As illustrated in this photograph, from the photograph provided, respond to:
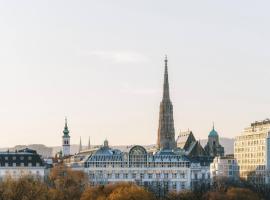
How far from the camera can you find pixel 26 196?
137625 millimetres

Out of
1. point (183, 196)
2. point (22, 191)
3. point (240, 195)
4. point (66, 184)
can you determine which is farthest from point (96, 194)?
point (66, 184)

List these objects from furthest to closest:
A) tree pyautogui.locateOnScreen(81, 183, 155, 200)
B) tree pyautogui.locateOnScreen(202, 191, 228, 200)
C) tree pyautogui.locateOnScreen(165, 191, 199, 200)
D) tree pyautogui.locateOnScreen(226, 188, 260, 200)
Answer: tree pyautogui.locateOnScreen(165, 191, 199, 200), tree pyautogui.locateOnScreen(202, 191, 228, 200), tree pyautogui.locateOnScreen(226, 188, 260, 200), tree pyautogui.locateOnScreen(81, 183, 155, 200)

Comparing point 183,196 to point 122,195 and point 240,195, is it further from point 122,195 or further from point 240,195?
point 122,195

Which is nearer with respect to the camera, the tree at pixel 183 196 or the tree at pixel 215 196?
the tree at pixel 215 196

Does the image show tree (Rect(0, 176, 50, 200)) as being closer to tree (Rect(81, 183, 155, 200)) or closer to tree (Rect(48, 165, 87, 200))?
tree (Rect(48, 165, 87, 200))

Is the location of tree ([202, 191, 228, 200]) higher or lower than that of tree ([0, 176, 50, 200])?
lower

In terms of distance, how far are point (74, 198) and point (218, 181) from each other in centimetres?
5717

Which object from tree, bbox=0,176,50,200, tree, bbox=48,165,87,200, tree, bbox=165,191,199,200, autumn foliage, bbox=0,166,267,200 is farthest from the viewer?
tree, bbox=165,191,199,200

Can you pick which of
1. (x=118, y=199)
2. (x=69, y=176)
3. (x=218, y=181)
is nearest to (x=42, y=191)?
(x=118, y=199)

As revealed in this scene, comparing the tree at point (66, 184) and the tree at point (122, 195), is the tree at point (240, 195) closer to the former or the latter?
the tree at point (122, 195)

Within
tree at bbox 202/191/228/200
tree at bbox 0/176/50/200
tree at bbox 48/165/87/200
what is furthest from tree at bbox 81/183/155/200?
tree at bbox 202/191/228/200

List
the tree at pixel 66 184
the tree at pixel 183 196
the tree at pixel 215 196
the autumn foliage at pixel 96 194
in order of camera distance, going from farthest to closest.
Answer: the tree at pixel 183 196 → the tree at pixel 66 184 → the tree at pixel 215 196 → the autumn foliage at pixel 96 194

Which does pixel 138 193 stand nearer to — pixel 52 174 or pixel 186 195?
pixel 186 195

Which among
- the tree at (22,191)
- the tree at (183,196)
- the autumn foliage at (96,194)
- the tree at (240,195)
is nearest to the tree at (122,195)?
the autumn foliage at (96,194)
